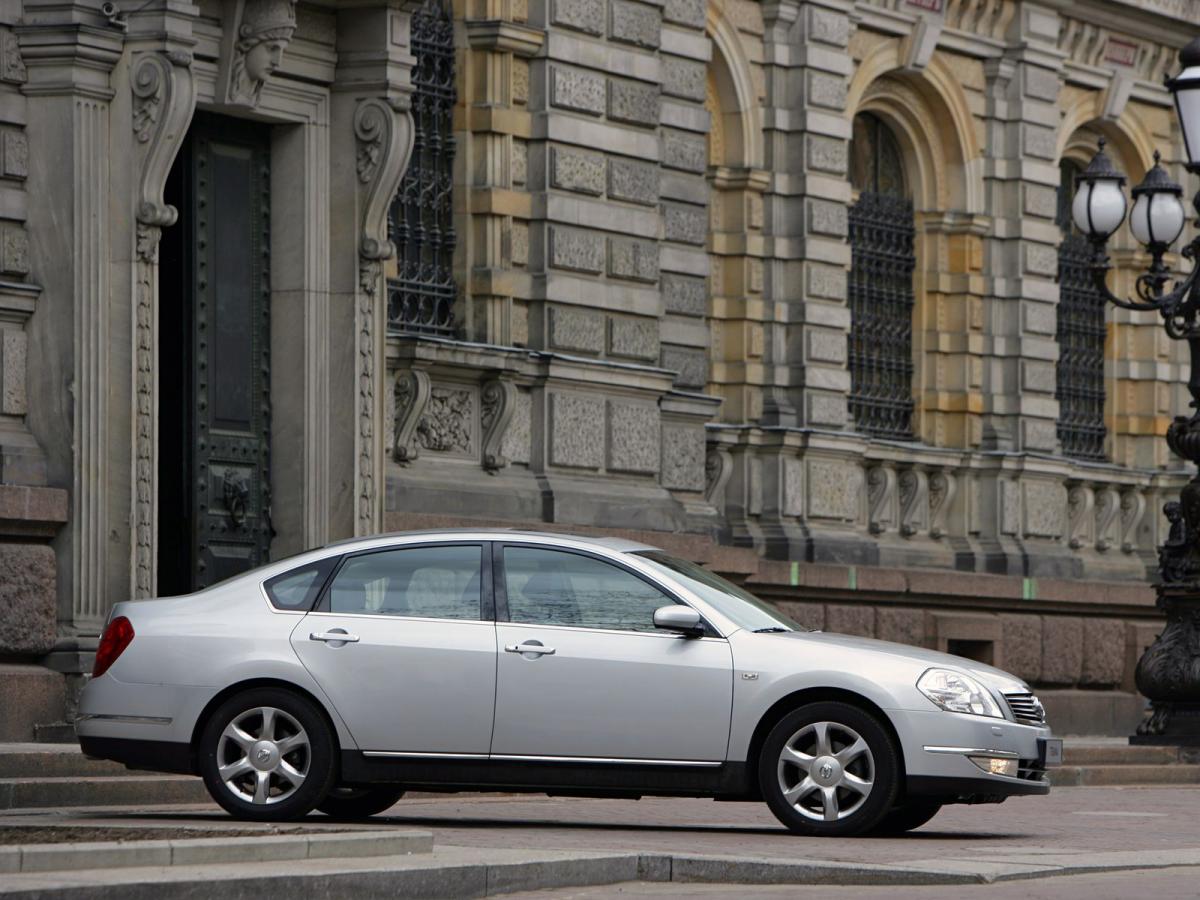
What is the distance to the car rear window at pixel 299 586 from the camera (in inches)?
553

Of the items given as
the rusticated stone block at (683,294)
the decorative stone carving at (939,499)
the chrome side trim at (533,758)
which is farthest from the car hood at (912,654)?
the decorative stone carving at (939,499)

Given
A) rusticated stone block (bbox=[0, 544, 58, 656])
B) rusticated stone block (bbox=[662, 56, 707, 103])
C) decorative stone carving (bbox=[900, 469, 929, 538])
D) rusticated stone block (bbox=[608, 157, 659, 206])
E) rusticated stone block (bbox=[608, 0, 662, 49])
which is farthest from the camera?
decorative stone carving (bbox=[900, 469, 929, 538])

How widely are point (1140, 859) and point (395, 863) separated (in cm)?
363

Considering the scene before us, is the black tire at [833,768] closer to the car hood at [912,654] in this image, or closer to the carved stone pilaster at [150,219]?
the car hood at [912,654]

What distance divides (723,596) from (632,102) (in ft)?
33.1

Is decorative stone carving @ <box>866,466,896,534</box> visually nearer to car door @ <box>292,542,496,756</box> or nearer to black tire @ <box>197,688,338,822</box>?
car door @ <box>292,542,496,756</box>

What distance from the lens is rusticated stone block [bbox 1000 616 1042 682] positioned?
29188mm

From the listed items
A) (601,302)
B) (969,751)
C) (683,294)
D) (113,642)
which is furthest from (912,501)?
(113,642)

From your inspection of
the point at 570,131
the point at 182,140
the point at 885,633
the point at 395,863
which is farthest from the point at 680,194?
the point at 395,863

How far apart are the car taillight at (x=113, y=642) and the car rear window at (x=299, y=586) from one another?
676 mm

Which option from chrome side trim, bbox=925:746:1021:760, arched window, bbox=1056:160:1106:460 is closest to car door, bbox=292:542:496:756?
chrome side trim, bbox=925:746:1021:760

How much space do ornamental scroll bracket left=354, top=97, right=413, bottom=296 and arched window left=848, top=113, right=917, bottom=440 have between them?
1000 cm

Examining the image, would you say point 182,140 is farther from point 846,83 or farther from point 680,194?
point 846,83

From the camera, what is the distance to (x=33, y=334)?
1728cm
